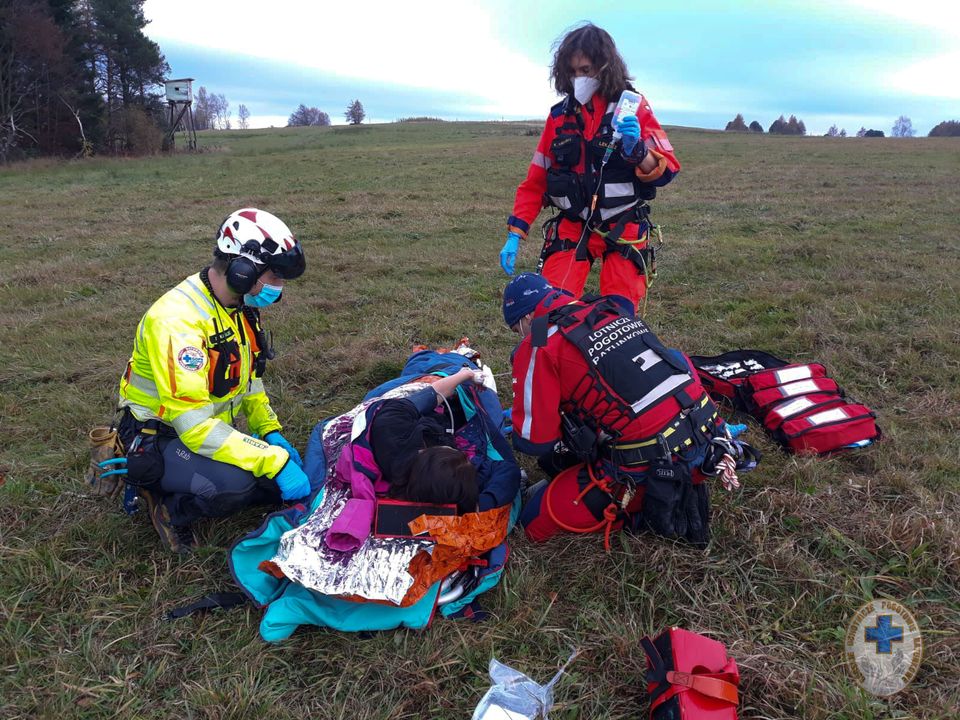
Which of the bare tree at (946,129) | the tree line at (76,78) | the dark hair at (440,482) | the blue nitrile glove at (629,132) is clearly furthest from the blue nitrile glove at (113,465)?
the bare tree at (946,129)

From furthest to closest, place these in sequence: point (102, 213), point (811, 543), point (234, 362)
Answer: point (102, 213) → point (234, 362) → point (811, 543)

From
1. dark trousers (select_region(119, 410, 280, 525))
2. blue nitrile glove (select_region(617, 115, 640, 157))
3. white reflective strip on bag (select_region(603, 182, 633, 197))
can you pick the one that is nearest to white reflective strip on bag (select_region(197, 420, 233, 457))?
dark trousers (select_region(119, 410, 280, 525))

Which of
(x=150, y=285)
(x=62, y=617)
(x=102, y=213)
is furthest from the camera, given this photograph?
(x=102, y=213)

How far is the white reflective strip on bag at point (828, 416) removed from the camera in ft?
13.4

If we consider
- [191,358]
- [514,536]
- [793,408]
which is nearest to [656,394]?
[514,536]

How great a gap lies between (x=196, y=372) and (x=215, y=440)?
0.40m

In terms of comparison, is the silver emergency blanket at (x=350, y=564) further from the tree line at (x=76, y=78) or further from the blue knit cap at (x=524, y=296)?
the tree line at (x=76, y=78)

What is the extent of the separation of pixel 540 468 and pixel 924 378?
3.75 meters

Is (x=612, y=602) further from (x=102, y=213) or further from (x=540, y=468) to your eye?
(x=102, y=213)

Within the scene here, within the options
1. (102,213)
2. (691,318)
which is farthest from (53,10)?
(691,318)

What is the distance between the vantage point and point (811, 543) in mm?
3299

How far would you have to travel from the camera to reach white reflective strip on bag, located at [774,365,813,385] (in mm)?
4445

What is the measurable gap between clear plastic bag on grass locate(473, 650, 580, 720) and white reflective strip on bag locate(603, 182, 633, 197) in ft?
10.4

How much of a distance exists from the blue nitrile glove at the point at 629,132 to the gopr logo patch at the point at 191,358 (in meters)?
3.09
